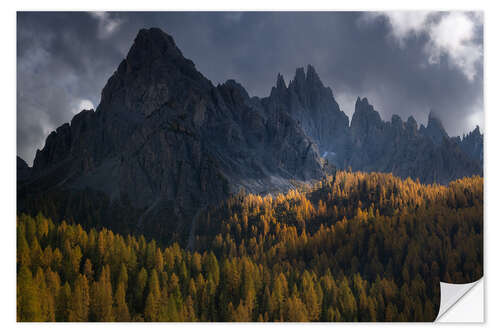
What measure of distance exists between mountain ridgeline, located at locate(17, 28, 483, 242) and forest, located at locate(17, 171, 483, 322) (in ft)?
3.93

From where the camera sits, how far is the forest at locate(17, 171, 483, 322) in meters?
9.14

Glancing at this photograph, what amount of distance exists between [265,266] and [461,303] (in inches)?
275

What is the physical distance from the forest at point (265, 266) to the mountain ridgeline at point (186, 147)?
3.93ft

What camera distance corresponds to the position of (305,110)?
97.6 ft

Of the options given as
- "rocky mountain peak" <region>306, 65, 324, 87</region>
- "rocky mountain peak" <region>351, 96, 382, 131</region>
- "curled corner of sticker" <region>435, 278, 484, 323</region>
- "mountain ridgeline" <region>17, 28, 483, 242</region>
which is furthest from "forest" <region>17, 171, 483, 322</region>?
"rocky mountain peak" <region>306, 65, 324, 87</region>

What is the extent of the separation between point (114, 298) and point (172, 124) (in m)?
26.7

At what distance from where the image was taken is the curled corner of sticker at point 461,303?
886cm

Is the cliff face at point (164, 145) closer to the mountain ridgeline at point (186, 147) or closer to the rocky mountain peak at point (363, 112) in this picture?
the mountain ridgeline at point (186, 147)

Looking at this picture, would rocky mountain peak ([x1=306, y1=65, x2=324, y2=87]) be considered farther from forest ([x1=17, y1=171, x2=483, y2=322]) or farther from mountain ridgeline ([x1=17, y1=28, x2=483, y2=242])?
forest ([x1=17, y1=171, x2=483, y2=322])

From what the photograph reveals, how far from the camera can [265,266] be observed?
1239cm

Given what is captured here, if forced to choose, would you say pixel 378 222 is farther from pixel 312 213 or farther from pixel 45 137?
pixel 45 137

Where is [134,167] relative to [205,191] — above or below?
above

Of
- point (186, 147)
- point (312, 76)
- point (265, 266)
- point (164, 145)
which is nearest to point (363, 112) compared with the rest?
point (312, 76)
